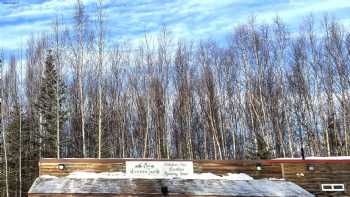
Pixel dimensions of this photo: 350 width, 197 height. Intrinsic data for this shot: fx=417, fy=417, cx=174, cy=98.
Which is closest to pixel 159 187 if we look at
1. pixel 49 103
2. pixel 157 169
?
pixel 157 169

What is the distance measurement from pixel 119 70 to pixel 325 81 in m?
18.2

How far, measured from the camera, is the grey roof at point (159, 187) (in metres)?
14.5

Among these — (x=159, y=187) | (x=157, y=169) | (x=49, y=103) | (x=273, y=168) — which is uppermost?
(x=49, y=103)

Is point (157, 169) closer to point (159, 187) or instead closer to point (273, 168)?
point (159, 187)

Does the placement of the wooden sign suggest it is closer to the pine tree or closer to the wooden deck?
the wooden deck

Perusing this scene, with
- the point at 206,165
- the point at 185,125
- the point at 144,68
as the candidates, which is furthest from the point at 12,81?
the point at 206,165

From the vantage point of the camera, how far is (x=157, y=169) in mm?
16609

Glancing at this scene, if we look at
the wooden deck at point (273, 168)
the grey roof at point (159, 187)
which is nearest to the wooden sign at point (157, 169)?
the wooden deck at point (273, 168)

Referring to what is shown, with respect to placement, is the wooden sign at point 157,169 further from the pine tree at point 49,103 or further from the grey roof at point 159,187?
the pine tree at point 49,103

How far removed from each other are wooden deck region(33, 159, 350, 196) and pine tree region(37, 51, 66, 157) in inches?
642

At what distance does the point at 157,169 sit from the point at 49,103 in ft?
66.3

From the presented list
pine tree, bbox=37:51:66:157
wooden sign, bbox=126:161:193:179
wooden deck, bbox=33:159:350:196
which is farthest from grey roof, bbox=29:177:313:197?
pine tree, bbox=37:51:66:157

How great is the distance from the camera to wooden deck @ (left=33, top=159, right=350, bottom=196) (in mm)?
16578

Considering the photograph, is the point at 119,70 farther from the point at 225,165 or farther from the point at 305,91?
the point at 225,165
